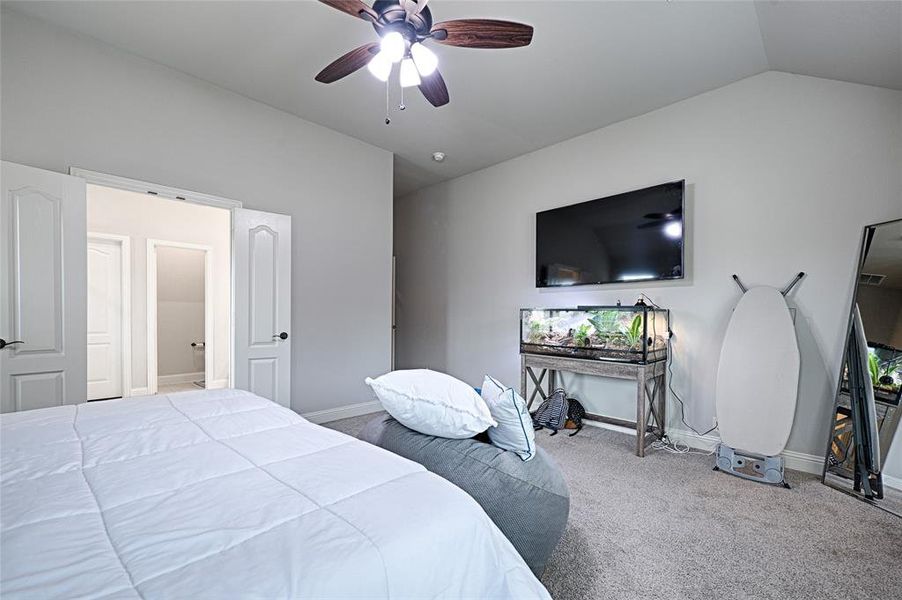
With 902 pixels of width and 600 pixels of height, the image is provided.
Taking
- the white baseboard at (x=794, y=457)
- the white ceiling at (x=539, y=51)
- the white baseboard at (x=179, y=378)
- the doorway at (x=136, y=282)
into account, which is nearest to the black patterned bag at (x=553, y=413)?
the white baseboard at (x=794, y=457)

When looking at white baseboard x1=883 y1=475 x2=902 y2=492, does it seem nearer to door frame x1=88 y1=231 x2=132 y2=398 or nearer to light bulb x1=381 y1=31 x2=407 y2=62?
light bulb x1=381 y1=31 x2=407 y2=62

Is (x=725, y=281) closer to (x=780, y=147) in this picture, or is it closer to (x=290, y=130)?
(x=780, y=147)

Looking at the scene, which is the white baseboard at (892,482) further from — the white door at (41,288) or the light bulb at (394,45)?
the white door at (41,288)

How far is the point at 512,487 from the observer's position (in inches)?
57.6

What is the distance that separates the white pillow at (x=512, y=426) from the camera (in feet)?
5.12

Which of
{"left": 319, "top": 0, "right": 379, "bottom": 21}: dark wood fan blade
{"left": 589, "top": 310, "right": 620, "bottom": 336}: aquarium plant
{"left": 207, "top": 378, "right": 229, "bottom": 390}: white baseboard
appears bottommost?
{"left": 207, "top": 378, "right": 229, "bottom": 390}: white baseboard

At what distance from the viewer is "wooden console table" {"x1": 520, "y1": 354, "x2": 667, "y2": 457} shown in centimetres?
308

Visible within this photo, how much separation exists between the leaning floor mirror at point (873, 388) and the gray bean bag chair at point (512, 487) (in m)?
2.12

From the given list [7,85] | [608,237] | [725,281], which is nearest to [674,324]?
[725,281]

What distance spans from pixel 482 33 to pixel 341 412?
11.2ft

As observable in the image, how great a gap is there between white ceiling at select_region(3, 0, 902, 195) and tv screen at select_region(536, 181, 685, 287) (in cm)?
79

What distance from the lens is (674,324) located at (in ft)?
11.3

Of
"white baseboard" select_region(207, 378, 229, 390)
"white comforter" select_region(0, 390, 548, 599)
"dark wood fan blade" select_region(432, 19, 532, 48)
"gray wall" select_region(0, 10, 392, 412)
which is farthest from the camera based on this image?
"white baseboard" select_region(207, 378, 229, 390)

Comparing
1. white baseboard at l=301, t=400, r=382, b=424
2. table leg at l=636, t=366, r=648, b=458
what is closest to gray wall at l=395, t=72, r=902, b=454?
table leg at l=636, t=366, r=648, b=458
